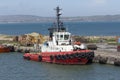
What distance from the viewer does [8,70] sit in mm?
50188

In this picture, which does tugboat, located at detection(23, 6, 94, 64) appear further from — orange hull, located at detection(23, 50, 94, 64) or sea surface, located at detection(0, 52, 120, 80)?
sea surface, located at detection(0, 52, 120, 80)

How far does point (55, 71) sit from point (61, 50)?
18.8ft

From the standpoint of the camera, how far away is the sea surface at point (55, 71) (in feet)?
144

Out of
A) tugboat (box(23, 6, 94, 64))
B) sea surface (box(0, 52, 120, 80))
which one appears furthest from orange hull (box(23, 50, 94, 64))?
sea surface (box(0, 52, 120, 80))

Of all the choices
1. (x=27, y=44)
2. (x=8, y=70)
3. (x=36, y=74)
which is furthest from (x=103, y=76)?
(x=27, y=44)

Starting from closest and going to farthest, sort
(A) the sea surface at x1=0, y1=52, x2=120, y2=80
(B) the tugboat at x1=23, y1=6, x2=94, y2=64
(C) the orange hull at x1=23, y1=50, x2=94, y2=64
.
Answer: (A) the sea surface at x1=0, y1=52, x2=120, y2=80
(C) the orange hull at x1=23, y1=50, x2=94, y2=64
(B) the tugboat at x1=23, y1=6, x2=94, y2=64

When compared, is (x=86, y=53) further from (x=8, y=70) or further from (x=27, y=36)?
(x=27, y=36)

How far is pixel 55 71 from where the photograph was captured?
4869 centimetres

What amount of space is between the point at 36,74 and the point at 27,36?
122 feet

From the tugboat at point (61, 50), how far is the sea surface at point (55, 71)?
2.99 feet

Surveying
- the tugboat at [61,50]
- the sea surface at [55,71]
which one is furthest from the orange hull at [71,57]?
the sea surface at [55,71]

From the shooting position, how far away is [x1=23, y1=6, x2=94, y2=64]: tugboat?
5147cm

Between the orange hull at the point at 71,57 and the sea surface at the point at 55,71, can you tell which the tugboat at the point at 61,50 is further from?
the sea surface at the point at 55,71

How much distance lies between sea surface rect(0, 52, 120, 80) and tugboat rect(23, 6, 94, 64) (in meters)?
0.91
